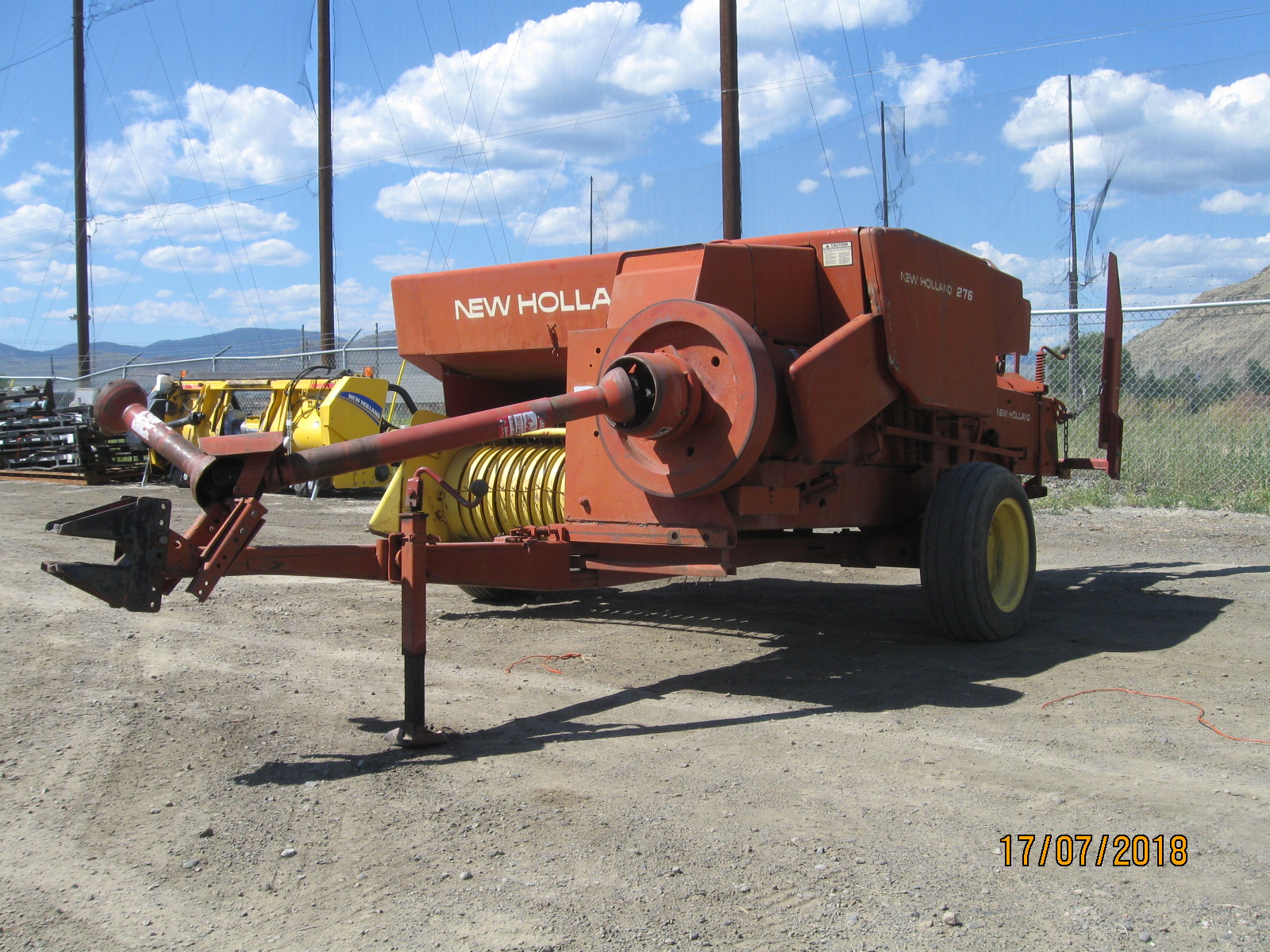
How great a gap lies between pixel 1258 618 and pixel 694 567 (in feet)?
12.4

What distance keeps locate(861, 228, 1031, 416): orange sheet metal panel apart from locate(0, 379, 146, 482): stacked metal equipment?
14.5 metres

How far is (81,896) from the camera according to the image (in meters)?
2.89

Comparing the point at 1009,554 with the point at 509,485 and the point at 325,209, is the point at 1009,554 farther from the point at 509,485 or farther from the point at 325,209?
the point at 325,209

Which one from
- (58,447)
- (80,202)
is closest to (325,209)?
(58,447)

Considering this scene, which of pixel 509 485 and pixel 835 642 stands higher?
pixel 509 485

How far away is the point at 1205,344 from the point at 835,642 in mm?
9503

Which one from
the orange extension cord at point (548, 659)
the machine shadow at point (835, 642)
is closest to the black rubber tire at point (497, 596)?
the machine shadow at point (835, 642)

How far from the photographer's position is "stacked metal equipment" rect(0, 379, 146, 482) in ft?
57.3

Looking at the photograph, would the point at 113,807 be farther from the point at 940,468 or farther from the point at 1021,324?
the point at 1021,324

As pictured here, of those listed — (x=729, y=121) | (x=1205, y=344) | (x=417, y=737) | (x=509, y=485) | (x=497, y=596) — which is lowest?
(x=417, y=737)

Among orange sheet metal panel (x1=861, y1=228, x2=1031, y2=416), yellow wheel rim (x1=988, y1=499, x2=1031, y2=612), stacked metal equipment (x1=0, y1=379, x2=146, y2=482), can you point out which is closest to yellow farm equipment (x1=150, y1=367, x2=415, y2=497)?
stacked metal equipment (x1=0, y1=379, x2=146, y2=482)

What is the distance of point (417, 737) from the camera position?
4062 millimetres
